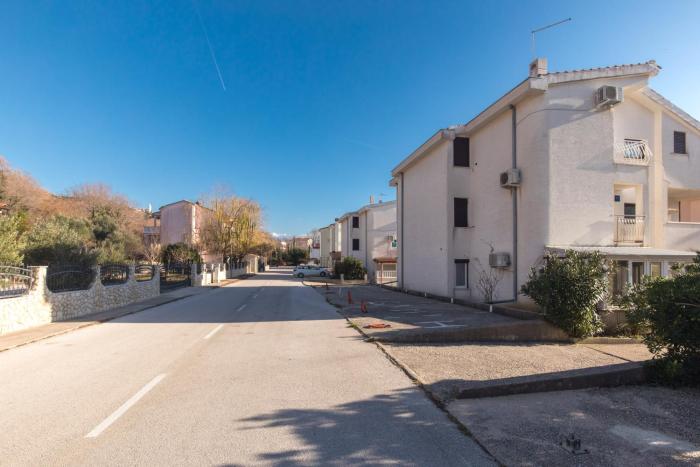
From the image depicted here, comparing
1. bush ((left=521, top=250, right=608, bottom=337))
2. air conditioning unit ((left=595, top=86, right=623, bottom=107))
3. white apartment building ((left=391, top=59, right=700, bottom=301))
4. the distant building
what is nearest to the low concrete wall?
bush ((left=521, top=250, right=608, bottom=337))

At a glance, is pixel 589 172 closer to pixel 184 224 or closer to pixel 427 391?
pixel 427 391

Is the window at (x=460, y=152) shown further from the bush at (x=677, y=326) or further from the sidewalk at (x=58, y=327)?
the sidewalk at (x=58, y=327)

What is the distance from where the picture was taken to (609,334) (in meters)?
10.4

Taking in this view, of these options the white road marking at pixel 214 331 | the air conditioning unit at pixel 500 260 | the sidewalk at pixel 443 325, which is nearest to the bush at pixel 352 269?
the sidewalk at pixel 443 325

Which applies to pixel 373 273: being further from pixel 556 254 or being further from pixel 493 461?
pixel 493 461

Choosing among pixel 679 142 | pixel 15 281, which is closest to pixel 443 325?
pixel 679 142

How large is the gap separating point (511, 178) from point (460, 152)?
492 cm

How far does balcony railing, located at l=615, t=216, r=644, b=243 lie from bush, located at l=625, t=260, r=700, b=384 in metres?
8.40

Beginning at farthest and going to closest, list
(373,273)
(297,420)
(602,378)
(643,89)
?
(373,273)
(643,89)
(602,378)
(297,420)

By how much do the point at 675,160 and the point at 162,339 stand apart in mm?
18966

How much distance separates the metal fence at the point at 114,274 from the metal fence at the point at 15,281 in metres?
4.29

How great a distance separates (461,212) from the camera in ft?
61.9

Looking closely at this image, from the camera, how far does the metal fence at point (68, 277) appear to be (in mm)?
12742

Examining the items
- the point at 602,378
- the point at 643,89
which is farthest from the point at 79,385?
the point at 643,89
